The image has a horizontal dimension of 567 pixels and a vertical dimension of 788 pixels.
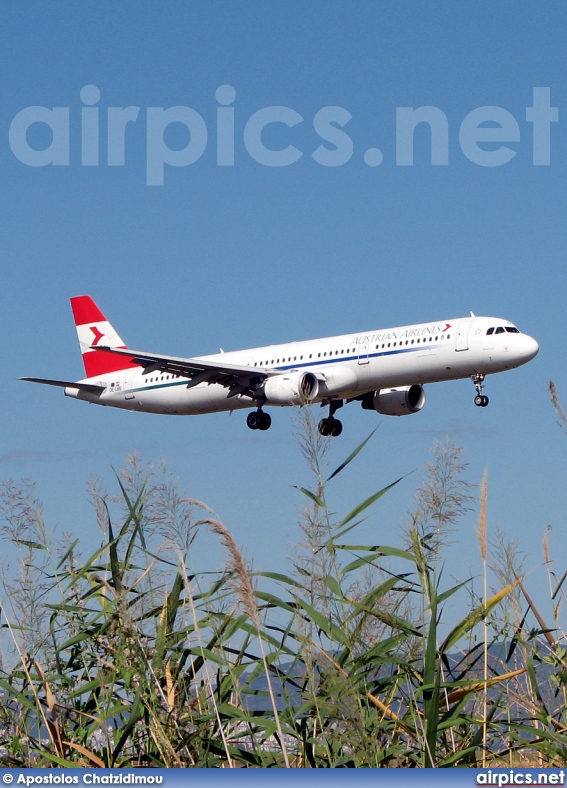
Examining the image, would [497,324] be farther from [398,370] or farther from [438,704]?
[438,704]

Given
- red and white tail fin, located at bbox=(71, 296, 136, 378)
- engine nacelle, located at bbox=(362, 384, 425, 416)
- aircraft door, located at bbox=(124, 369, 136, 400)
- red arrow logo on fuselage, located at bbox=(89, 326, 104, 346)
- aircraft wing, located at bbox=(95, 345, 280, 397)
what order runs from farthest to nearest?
red arrow logo on fuselage, located at bbox=(89, 326, 104, 346) → red and white tail fin, located at bbox=(71, 296, 136, 378) → aircraft door, located at bbox=(124, 369, 136, 400) → engine nacelle, located at bbox=(362, 384, 425, 416) → aircraft wing, located at bbox=(95, 345, 280, 397)

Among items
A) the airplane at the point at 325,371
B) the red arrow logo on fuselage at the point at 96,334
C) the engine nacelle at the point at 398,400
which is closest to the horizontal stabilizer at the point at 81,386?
the airplane at the point at 325,371

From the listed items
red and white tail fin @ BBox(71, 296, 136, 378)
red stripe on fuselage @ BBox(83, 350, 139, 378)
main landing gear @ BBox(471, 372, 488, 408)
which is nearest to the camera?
main landing gear @ BBox(471, 372, 488, 408)

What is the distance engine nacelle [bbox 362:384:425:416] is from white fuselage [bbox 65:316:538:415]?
2004 millimetres

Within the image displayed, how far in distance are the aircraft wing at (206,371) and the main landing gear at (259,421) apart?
3.05ft

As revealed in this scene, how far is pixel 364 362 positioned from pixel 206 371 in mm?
6106

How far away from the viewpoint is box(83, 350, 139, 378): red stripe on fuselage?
4797cm

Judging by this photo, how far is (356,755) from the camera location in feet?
20.2

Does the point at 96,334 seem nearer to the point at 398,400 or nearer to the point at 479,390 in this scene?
the point at 398,400

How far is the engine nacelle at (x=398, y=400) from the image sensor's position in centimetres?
4159

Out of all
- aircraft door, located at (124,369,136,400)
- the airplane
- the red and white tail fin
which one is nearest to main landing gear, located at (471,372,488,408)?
the airplane

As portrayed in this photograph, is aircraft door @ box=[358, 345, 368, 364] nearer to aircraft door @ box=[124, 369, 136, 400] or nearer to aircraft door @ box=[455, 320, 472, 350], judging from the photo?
aircraft door @ box=[455, 320, 472, 350]

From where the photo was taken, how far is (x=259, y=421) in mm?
41594

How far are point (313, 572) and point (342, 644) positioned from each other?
0.99 meters
